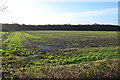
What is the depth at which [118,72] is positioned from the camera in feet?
27.0

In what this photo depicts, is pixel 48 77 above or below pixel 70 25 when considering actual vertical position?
below

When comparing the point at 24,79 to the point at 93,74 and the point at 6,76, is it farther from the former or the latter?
the point at 93,74

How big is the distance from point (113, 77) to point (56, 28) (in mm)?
83540

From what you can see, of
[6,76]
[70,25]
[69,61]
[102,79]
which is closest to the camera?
[102,79]

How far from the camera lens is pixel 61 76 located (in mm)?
7801

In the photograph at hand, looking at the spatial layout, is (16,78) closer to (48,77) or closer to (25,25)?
(48,77)

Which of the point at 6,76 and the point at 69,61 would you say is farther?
the point at 69,61

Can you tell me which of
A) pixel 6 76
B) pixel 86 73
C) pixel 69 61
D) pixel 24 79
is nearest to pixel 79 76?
pixel 86 73

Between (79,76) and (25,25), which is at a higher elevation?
(25,25)

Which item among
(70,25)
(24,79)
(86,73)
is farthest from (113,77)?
(70,25)

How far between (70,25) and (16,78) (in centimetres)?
8215

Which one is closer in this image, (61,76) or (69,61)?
(61,76)

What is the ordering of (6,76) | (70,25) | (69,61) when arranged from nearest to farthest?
(6,76) → (69,61) → (70,25)

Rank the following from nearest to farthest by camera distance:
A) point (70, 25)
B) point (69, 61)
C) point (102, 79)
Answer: point (102, 79) → point (69, 61) → point (70, 25)
